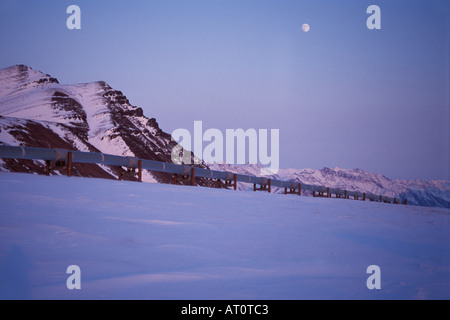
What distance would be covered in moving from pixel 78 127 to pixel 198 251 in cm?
15937

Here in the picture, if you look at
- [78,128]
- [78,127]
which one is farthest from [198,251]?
[78,127]

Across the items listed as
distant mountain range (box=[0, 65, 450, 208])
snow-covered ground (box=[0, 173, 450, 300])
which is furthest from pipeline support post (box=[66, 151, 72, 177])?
distant mountain range (box=[0, 65, 450, 208])

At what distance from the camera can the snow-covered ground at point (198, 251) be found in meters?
4.94

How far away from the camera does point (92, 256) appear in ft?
18.9

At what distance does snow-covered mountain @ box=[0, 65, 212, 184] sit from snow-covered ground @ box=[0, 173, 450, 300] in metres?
77.9

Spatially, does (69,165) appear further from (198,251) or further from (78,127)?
(78,127)

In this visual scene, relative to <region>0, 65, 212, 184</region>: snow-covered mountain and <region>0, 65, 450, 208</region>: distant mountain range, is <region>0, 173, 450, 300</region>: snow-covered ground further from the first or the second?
<region>0, 65, 212, 184</region>: snow-covered mountain

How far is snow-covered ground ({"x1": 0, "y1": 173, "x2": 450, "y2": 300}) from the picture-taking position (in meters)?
4.94

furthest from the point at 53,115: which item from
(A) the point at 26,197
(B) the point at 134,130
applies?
(A) the point at 26,197

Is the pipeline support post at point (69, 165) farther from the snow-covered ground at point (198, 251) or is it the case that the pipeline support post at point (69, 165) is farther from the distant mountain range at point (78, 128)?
the distant mountain range at point (78, 128)

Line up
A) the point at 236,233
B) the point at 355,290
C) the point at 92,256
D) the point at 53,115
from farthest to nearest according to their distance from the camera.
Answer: the point at 53,115 → the point at 236,233 → the point at 92,256 → the point at 355,290

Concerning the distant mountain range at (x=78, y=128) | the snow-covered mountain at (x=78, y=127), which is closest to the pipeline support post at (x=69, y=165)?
the distant mountain range at (x=78, y=128)
